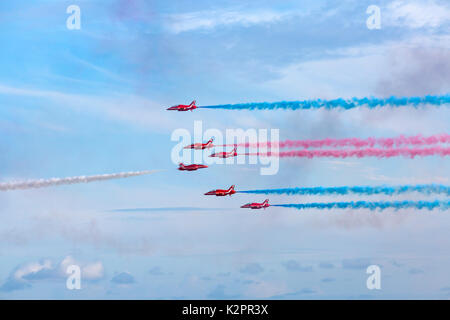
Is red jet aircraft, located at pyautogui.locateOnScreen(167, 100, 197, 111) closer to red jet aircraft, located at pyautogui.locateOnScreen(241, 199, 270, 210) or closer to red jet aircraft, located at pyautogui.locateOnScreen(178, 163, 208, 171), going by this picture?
red jet aircraft, located at pyautogui.locateOnScreen(178, 163, 208, 171)

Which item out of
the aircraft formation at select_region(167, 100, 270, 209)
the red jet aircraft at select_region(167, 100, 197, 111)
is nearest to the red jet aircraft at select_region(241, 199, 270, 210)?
the aircraft formation at select_region(167, 100, 270, 209)

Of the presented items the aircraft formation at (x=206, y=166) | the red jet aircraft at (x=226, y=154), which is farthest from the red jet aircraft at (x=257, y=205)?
the red jet aircraft at (x=226, y=154)

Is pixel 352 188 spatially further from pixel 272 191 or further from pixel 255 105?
pixel 255 105

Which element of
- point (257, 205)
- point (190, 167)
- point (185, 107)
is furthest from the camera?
point (257, 205)

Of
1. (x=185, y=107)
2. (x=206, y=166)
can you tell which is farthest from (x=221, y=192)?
(x=185, y=107)

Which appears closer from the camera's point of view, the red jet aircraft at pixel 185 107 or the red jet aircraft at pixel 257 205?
the red jet aircraft at pixel 185 107

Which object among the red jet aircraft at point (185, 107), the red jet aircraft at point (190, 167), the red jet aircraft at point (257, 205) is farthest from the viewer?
the red jet aircraft at point (257, 205)

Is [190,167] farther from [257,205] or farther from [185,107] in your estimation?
[257,205]

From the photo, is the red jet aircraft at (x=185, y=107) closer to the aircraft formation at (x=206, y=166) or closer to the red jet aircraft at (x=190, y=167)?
the aircraft formation at (x=206, y=166)

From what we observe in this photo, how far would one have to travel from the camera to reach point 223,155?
408 ft
